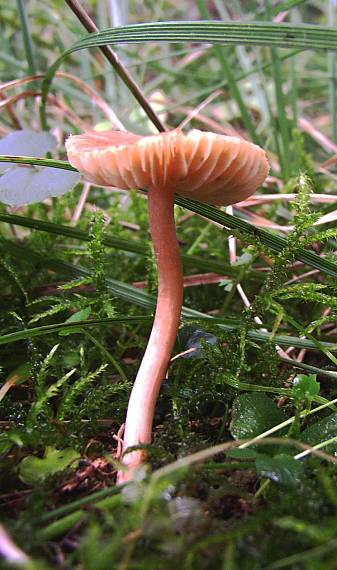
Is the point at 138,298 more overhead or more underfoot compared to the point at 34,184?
more underfoot

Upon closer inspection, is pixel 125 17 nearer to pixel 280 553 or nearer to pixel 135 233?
pixel 135 233

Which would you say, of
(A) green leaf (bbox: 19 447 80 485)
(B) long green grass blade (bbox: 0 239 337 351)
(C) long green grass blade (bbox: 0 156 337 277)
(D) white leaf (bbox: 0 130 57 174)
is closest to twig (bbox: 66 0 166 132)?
(D) white leaf (bbox: 0 130 57 174)

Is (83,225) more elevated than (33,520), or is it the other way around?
A: (83,225)

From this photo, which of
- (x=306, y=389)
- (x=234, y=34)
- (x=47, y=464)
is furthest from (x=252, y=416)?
(x=234, y=34)

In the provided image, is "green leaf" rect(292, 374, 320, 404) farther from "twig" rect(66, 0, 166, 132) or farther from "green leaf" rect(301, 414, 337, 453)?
"twig" rect(66, 0, 166, 132)

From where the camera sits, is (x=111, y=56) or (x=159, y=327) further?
(x=111, y=56)

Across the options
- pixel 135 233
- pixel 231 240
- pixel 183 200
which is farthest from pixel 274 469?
pixel 135 233

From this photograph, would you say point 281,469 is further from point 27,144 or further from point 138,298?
point 27,144
